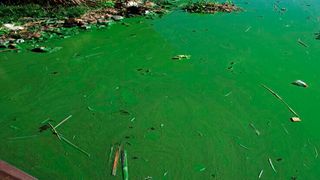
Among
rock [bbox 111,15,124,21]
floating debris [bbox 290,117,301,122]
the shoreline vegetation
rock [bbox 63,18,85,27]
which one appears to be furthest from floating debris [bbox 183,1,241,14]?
floating debris [bbox 290,117,301,122]

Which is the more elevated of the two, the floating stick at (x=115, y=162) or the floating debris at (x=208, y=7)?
the floating stick at (x=115, y=162)

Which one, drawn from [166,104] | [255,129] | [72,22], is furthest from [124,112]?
[72,22]

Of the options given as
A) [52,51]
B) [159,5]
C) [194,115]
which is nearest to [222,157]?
[194,115]

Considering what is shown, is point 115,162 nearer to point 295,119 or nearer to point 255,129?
point 255,129

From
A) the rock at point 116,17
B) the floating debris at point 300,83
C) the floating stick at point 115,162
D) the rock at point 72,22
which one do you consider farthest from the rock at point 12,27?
the floating debris at point 300,83

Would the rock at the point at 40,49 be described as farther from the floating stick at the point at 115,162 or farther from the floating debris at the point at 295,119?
the floating debris at the point at 295,119

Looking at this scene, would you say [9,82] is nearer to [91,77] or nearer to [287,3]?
[91,77]
